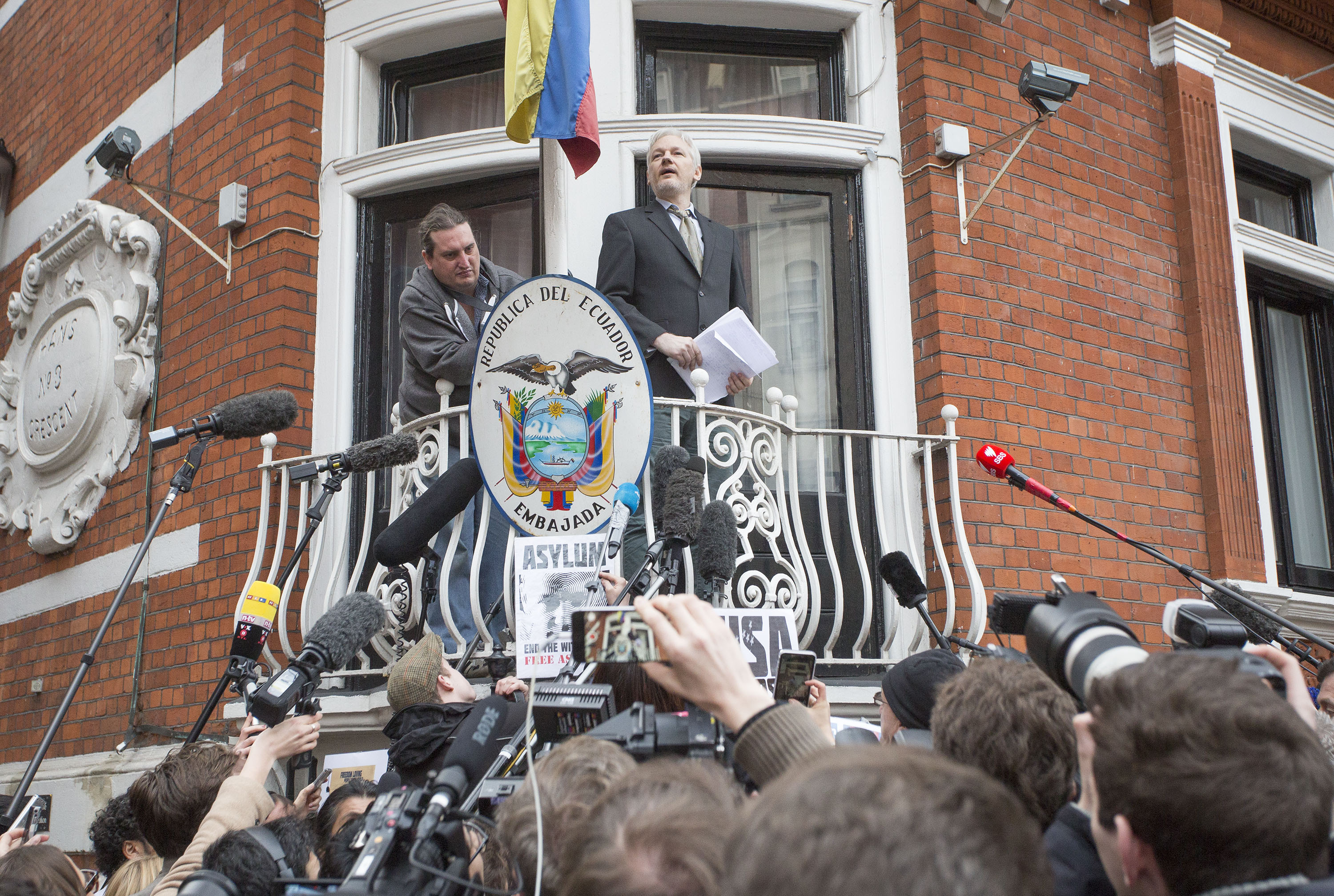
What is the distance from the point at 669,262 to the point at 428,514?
176 cm

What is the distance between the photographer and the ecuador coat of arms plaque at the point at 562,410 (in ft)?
14.4

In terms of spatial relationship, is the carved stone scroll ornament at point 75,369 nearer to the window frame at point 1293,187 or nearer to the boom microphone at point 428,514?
the boom microphone at point 428,514

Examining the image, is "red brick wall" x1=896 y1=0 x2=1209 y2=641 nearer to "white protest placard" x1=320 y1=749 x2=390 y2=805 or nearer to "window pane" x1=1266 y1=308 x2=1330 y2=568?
"window pane" x1=1266 y1=308 x2=1330 y2=568

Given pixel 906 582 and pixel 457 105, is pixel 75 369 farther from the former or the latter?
pixel 906 582

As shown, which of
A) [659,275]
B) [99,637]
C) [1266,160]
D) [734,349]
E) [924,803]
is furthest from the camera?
[1266,160]

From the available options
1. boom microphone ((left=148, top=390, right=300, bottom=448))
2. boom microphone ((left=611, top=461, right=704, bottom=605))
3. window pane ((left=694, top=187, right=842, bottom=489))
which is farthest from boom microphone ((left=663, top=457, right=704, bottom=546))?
window pane ((left=694, top=187, right=842, bottom=489))

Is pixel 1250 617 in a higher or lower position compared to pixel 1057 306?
lower

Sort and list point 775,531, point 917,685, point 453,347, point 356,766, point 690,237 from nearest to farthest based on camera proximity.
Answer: point 917,685, point 356,766, point 775,531, point 453,347, point 690,237

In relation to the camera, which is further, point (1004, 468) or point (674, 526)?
point (1004, 468)

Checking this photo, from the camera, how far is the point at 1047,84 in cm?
557

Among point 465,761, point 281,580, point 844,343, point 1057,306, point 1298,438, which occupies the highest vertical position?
point 1057,306

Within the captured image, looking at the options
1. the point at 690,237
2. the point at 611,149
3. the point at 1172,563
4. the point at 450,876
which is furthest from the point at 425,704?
the point at 611,149

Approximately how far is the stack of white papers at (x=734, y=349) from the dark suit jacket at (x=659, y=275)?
0.29 m

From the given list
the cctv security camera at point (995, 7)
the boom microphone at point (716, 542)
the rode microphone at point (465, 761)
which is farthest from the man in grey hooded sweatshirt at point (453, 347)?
the rode microphone at point (465, 761)
